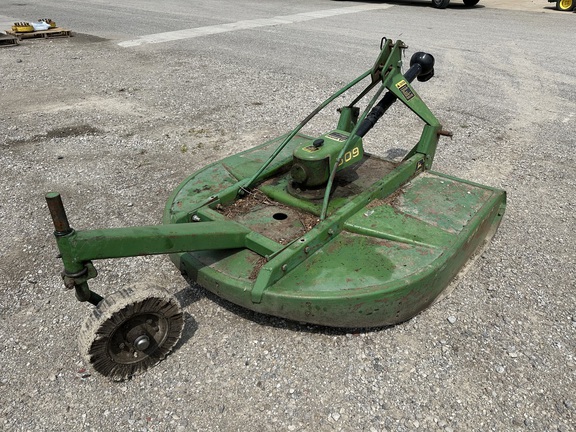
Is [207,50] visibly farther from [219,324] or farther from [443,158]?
[219,324]

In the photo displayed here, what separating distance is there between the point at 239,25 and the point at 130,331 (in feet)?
32.8

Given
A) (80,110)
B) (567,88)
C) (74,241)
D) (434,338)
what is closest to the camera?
(74,241)

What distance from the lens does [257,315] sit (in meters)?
2.81

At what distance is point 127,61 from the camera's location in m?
8.16

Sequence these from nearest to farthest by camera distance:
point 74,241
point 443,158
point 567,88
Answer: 1. point 74,241
2. point 443,158
3. point 567,88

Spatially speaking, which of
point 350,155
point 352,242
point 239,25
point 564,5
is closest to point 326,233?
point 352,242

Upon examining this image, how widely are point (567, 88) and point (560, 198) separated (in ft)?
12.0

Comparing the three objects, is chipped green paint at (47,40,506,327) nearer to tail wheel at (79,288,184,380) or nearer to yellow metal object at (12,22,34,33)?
tail wheel at (79,288,184,380)

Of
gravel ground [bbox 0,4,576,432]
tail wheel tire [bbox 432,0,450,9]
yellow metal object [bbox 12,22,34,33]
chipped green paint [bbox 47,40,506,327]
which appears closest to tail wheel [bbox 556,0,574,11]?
tail wheel tire [bbox 432,0,450,9]

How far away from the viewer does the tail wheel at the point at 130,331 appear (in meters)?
2.20

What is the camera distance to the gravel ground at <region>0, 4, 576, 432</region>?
2.29m

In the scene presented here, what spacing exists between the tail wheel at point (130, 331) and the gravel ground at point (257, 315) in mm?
97

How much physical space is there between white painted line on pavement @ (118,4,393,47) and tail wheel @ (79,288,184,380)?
815 cm

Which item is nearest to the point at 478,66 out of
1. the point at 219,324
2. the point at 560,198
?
the point at 560,198
